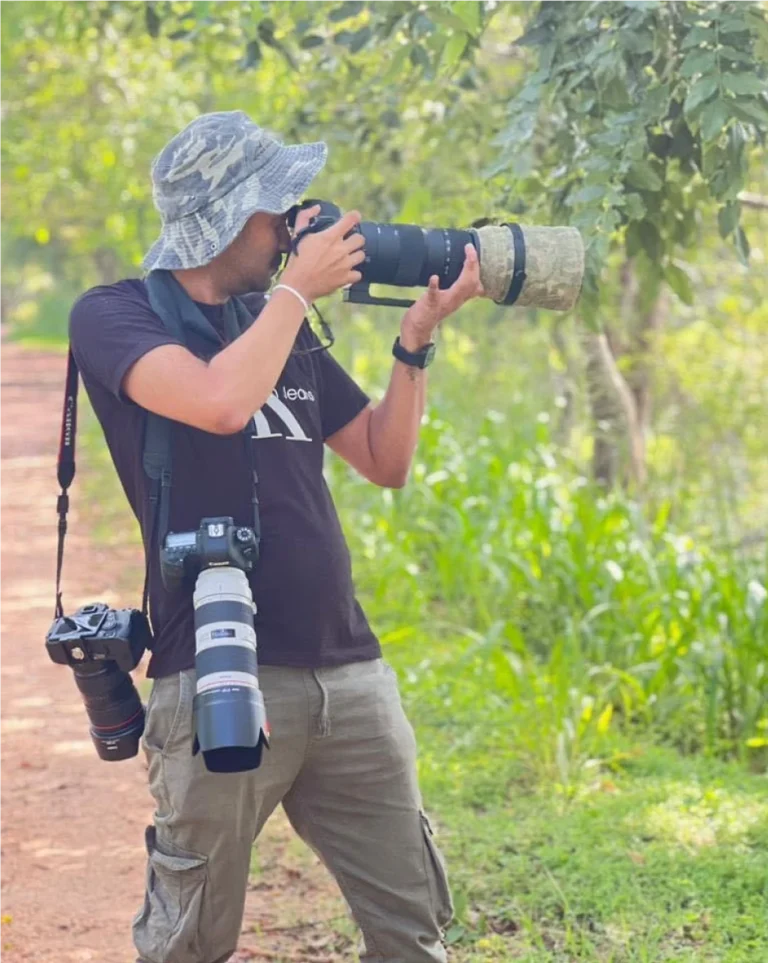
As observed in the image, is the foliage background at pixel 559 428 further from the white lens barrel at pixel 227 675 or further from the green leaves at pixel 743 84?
the white lens barrel at pixel 227 675

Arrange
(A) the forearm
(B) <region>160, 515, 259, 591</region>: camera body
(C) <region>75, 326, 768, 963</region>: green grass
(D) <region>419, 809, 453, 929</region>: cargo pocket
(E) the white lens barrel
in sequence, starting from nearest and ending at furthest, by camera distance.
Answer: (E) the white lens barrel → (B) <region>160, 515, 259, 591</region>: camera body → (D) <region>419, 809, 453, 929</region>: cargo pocket → (A) the forearm → (C) <region>75, 326, 768, 963</region>: green grass

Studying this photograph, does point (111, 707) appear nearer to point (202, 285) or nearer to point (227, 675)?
point (227, 675)

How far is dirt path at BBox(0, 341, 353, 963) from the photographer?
3.89 meters

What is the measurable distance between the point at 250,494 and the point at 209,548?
0.22 metres

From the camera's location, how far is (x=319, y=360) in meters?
2.99

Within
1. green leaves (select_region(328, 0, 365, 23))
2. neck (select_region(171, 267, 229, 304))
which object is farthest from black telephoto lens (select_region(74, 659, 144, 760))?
green leaves (select_region(328, 0, 365, 23))

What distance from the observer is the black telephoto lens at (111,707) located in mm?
2740

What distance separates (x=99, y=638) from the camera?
2676 mm

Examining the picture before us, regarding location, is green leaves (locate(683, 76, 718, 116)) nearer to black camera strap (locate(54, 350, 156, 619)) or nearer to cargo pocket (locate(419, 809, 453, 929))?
black camera strap (locate(54, 350, 156, 619))

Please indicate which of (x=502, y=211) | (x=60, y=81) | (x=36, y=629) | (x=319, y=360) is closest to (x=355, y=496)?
(x=36, y=629)

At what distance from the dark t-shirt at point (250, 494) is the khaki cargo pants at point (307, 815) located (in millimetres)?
61

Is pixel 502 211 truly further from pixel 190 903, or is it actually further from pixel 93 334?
pixel 190 903

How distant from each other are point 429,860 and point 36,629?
4.82 m

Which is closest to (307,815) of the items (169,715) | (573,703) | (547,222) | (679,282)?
(169,715)
